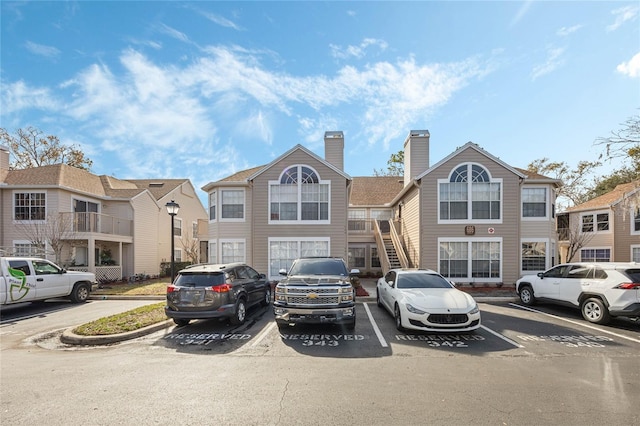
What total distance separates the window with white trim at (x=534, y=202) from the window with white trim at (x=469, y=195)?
1.72 m

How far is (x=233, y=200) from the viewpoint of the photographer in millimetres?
17672

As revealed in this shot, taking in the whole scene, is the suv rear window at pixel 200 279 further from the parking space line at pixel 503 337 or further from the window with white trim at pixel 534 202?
the window with white trim at pixel 534 202

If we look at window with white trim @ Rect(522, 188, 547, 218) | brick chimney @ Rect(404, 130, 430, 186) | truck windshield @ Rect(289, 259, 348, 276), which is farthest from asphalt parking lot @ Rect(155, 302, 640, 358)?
brick chimney @ Rect(404, 130, 430, 186)

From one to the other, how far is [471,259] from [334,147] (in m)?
9.84

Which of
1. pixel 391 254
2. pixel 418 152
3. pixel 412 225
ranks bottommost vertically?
pixel 391 254

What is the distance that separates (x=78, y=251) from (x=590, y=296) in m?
24.4

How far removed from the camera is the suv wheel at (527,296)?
1173cm

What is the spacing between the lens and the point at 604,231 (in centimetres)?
2236

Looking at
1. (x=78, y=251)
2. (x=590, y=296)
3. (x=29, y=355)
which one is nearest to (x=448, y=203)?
(x=590, y=296)

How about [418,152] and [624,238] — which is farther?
[624,238]

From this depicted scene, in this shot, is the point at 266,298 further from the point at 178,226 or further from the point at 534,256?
the point at 178,226

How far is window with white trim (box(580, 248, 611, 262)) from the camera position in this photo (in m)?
22.3

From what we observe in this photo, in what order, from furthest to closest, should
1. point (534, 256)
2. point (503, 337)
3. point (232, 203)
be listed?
point (232, 203) < point (534, 256) < point (503, 337)

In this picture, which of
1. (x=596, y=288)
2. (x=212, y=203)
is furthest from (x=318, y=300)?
(x=212, y=203)
